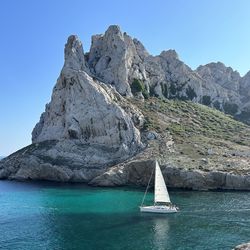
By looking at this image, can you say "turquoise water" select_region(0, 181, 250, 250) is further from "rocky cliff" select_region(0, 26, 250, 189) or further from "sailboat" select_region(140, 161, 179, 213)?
"rocky cliff" select_region(0, 26, 250, 189)

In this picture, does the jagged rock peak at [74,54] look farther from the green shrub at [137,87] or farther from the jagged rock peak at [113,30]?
the green shrub at [137,87]

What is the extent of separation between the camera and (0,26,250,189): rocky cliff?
114188 millimetres

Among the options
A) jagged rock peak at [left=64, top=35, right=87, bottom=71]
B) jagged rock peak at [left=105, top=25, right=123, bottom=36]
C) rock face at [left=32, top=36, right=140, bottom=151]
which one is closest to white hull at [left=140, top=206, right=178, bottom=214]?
rock face at [left=32, top=36, right=140, bottom=151]

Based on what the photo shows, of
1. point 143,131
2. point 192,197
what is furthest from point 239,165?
point 143,131

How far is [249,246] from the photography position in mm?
33594

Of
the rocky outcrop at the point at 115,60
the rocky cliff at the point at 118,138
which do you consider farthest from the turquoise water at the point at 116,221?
the rocky outcrop at the point at 115,60

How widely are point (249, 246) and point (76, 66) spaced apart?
13070cm

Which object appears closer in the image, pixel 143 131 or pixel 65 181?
pixel 65 181

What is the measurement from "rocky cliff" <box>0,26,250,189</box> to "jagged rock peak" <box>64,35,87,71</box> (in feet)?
1.41

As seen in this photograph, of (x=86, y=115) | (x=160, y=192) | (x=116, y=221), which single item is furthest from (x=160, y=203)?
(x=86, y=115)

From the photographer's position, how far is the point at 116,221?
2655 inches

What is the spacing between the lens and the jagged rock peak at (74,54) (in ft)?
511

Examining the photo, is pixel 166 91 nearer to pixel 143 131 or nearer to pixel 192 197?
pixel 143 131

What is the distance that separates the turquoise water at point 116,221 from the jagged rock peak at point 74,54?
225 ft
